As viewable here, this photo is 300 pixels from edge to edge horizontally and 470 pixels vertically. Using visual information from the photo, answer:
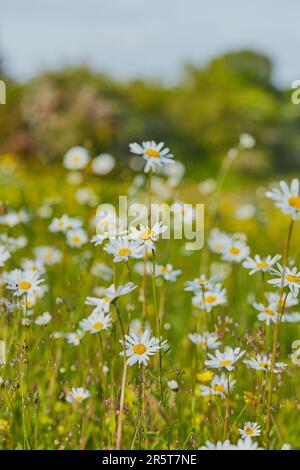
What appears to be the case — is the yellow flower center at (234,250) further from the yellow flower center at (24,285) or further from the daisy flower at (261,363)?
the yellow flower center at (24,285)

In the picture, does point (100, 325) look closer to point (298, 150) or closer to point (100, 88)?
point (100, 88)

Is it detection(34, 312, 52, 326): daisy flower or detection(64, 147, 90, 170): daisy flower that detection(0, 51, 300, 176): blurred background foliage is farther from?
detection(34, 312, 52, 326): daisy flower

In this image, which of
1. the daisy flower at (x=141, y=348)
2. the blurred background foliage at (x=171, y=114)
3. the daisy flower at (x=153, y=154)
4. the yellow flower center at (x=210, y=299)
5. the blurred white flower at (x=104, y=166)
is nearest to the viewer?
the daisy flower at (x=141, y=348)

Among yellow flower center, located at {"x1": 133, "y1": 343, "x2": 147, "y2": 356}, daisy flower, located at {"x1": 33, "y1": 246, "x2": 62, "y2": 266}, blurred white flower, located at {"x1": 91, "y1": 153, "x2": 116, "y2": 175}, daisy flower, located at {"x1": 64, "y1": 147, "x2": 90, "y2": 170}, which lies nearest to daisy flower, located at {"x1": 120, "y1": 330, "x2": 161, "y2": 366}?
yellow flower center, located at {"x1": 133, "y1": 343, "x2": 147, "y2": 356}

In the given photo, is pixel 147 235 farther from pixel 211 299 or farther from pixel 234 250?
pixel 234 250

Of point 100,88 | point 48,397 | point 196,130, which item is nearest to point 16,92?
point 100,88

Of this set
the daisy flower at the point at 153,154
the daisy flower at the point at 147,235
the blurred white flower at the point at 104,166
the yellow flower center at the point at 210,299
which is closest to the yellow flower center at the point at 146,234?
the daisy flower at the point at 147,235
